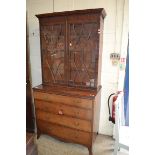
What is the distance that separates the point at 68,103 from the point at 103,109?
0.78 meters

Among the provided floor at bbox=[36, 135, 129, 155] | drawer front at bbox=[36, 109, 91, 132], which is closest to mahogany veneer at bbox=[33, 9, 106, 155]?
drawer front at bbox=[36, 109, 91, 132]

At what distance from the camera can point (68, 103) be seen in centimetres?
232

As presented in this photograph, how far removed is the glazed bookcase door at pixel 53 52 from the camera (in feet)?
8.13

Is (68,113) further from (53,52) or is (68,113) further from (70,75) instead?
(53,52)

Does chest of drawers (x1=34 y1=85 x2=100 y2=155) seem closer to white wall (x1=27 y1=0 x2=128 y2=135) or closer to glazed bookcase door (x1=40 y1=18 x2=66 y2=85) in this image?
glazed bookcase door (x1=40 y1=18 x2=66 y2=85)

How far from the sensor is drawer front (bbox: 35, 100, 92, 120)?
7.32ft

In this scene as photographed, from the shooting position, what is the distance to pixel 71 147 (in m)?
2.54

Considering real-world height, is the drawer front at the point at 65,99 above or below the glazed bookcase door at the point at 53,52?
below

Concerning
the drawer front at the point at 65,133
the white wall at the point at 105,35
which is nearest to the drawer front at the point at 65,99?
the drawer front at the point at 65,133

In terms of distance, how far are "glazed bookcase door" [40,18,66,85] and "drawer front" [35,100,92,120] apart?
0.37 meters

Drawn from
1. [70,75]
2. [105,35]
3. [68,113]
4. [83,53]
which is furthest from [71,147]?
[105,35]

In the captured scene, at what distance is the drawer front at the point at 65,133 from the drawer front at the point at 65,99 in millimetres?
426

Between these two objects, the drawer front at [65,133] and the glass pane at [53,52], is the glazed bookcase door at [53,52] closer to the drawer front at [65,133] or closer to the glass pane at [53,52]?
the glass pane at [53,52]
